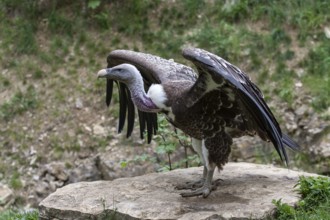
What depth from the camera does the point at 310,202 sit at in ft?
16.1

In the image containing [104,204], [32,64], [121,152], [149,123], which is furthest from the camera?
[32,64]

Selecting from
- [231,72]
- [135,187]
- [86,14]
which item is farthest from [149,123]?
[86,14]

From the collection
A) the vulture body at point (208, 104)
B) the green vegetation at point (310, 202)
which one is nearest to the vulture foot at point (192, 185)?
the vulture body at point (208, 104)

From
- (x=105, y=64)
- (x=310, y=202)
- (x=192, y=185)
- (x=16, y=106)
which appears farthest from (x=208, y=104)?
(x=16, y=106)

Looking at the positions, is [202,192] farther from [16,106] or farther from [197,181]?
[16,106]

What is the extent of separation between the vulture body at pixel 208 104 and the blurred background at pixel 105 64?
245cm

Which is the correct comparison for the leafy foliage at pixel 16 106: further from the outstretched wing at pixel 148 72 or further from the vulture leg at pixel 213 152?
the vulture leg at pixel 213 152

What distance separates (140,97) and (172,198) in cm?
86

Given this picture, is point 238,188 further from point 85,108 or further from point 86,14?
point 86,14

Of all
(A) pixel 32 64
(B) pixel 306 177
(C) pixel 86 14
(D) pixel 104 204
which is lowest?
(D) pixel 104 204

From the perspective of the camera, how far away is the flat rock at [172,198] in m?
4.71

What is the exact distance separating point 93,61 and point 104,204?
4.90 m

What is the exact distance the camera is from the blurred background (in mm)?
8258

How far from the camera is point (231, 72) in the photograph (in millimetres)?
4637
